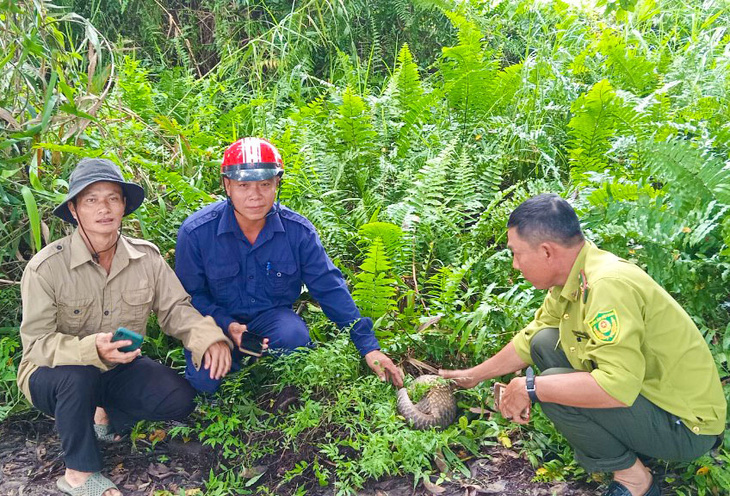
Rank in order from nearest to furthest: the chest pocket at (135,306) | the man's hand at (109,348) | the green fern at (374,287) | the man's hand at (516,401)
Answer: the man's hand at (516,401) → the man's hand at (109,348) → the chest pocket at (135,306) → the green fern at (374,287)

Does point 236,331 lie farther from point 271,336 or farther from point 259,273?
point 259,273

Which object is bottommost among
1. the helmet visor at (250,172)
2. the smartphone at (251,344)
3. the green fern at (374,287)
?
the smartphone at (251,344)

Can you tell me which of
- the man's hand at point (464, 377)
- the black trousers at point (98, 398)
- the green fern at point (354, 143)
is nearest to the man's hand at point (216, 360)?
the black trousers at point (98, 398)

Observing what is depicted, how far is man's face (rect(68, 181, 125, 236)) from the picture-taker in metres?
3.01

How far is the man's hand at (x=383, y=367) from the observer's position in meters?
3.44

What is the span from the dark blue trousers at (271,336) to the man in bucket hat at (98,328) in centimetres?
7

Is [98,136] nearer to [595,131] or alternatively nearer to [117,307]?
[117,307]

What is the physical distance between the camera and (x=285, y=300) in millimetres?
3779

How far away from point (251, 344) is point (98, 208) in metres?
1.13

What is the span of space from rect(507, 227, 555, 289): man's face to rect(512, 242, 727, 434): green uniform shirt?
94 millimetres

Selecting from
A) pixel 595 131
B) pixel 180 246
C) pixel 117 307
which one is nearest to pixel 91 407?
pixel 117 307

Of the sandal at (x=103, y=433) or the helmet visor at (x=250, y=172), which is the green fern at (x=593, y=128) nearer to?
the helmet visor at (x=250, y=172)

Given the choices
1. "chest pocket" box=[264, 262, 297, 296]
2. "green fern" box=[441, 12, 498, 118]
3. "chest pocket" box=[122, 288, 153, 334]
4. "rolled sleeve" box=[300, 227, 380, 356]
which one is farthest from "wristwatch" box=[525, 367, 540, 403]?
A: "green fern" box=[441, 12, 498, 118]

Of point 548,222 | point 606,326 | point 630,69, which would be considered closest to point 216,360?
point 548,222
